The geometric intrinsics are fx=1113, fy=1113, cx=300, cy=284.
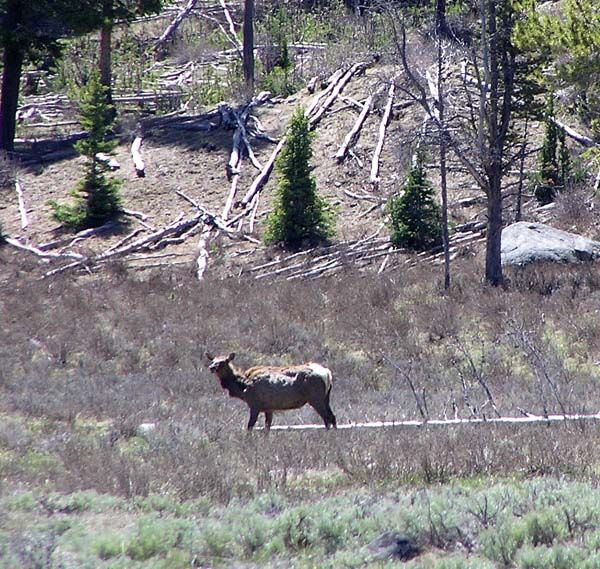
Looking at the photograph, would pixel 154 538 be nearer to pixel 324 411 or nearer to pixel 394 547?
pixel 394 547

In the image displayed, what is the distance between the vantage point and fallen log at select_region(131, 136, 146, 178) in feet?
113

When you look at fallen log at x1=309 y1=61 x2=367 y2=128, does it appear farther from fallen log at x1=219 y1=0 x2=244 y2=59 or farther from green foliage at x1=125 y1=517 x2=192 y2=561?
green foliage at x1=125 y1=517 x2=192 y2=561

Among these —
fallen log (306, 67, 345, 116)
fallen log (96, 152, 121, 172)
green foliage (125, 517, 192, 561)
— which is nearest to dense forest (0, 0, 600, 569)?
green foliage (125, 517, 192, 561)

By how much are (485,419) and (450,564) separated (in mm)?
5213

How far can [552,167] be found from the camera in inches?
1188

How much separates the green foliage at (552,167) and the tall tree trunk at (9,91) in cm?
1562

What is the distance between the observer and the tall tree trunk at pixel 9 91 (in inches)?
1328

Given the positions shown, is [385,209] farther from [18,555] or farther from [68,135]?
[18,555]

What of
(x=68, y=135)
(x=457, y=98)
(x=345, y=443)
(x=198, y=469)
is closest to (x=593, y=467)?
(x=345, y=443)

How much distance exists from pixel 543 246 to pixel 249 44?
51.9 ft

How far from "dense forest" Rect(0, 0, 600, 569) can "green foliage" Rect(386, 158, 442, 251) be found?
8cm

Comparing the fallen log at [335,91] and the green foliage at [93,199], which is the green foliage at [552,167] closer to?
the fallen log at [335,91]

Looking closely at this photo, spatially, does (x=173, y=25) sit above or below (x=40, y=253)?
above

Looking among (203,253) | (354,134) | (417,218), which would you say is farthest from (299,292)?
(354,134)
